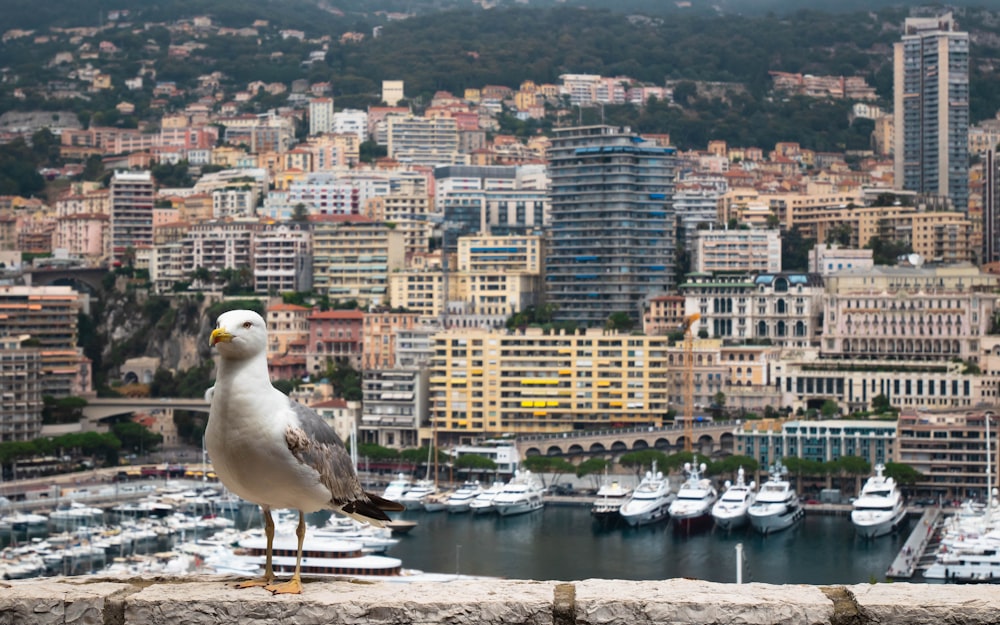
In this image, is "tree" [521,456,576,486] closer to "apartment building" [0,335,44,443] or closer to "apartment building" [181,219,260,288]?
"apartment building" [0,335,44,443]

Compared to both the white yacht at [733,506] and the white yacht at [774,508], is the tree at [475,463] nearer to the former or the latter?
the white yacht at [733,506]

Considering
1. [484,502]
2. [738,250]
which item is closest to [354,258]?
[738,250]

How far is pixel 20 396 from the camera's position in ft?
141

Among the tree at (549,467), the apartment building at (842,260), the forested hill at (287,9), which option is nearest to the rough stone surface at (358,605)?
the tree at (549,467)

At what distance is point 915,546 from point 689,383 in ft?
40.0

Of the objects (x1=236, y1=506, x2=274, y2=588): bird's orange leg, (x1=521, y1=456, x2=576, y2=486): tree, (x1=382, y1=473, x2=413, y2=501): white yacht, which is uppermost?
(x1=236, y1=506, x2=274, y2=588): bird's orange leg

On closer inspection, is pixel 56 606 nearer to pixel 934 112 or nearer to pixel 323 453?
pixel 323 453

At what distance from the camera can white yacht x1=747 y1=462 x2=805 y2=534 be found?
34438 millimetres

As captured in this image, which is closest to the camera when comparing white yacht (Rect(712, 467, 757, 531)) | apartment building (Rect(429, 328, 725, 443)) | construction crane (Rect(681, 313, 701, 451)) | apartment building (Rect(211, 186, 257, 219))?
white yacht (Rect(712, 467, 757, 531))

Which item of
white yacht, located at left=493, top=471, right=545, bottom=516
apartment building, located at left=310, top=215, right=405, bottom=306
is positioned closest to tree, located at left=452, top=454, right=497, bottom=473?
white yacht, located at left=493, top=471, right=545, bottom=516

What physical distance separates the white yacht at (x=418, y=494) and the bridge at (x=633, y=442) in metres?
2.77

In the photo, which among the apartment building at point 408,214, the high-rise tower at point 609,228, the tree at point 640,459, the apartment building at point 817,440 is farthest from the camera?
the apartment building at point 408,214

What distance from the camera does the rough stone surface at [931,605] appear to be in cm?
351

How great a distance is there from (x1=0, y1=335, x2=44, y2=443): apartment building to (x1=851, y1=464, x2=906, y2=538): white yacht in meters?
18.1
